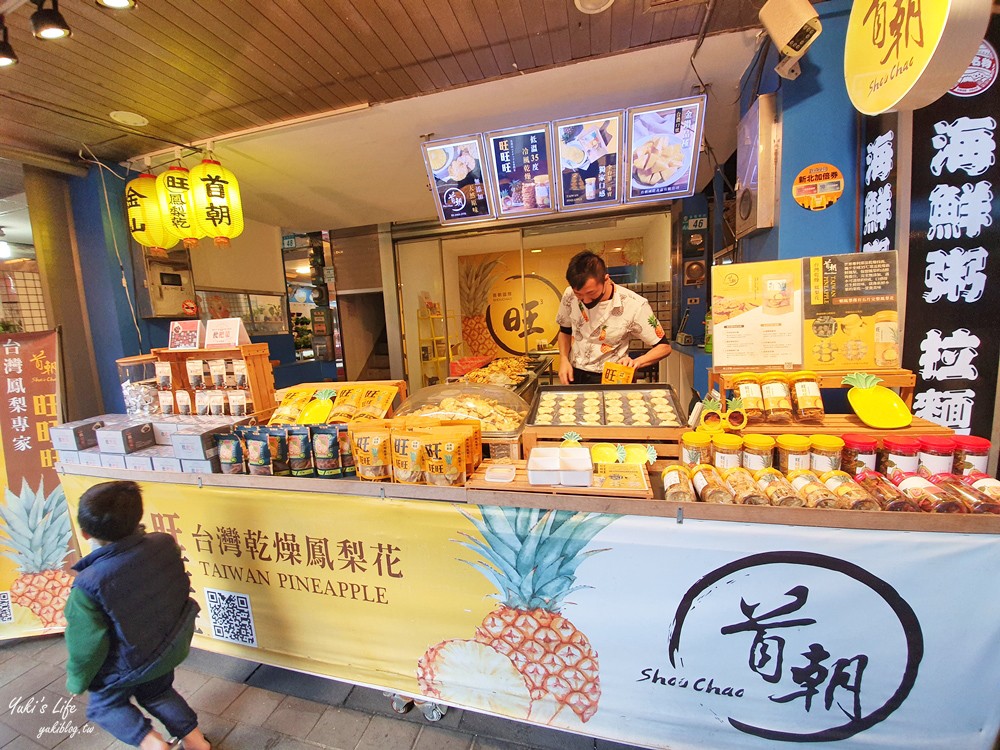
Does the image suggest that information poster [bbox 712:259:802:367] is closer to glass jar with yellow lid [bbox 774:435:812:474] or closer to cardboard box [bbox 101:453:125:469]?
glass jar with yellow lid [bbox 774:435:812:474]

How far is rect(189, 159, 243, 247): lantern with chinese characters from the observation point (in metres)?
3.39

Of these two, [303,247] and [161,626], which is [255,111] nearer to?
[161,626]

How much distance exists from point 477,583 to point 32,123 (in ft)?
16.8

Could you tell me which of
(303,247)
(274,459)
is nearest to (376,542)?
(274,459)

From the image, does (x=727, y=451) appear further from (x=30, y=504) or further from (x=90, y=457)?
(x=30, y=504)

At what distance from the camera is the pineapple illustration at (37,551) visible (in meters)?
2.48

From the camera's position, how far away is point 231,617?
206 cm

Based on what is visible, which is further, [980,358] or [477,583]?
[980,358]

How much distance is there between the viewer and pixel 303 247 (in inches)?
286

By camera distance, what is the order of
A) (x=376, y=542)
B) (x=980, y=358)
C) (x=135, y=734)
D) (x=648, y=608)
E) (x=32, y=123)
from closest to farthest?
(x=648, y=608) → (x=135, y=734) → (x=376, y=542) → (x=980, y=358) → (x=32, y=123)

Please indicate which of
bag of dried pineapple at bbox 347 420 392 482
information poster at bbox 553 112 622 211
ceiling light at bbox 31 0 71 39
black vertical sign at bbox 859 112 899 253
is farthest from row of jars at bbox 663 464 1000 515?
ceiling light at bbox 31 0 71 39

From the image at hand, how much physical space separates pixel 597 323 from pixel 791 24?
80.7 inches

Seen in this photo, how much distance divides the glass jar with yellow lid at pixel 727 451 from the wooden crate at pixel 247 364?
2652mm

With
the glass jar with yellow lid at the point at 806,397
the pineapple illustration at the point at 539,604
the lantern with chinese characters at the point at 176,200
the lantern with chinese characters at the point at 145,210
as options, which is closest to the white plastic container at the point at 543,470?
the pineapple illustration at the point at 539,604
